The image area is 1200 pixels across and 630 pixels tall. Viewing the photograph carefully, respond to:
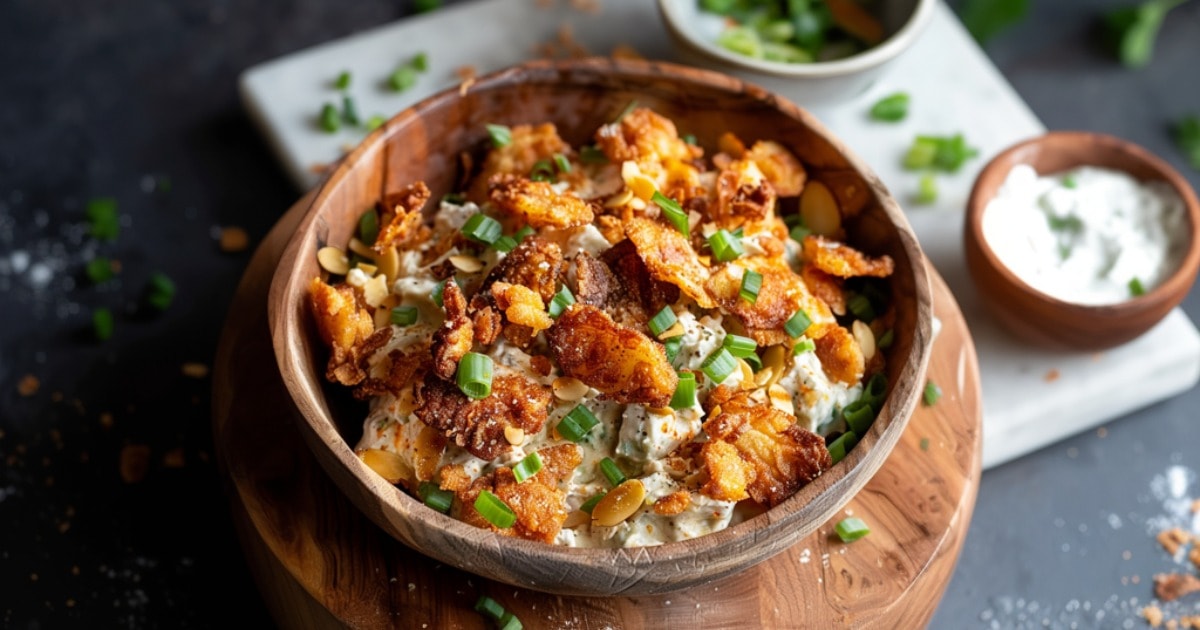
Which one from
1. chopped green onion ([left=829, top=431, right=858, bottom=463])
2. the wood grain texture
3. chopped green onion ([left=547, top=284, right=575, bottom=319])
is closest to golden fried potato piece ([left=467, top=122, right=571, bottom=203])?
chopped green onion ([left=547, top=284, right=575, bottom=319])

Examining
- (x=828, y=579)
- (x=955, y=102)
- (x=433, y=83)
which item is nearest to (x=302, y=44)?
(x=433, y=83)

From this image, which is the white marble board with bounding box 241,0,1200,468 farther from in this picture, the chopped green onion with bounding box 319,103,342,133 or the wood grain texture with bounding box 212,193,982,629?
the wood grain texture with bounding box 212,193,982,629

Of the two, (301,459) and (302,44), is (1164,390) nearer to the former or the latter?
(301,459)

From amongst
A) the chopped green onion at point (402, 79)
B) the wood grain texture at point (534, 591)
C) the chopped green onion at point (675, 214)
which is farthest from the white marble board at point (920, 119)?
the chopped green onion at point (675, 214)

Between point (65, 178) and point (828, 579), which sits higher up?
point (65, 178)

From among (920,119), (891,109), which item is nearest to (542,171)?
(891,109)
